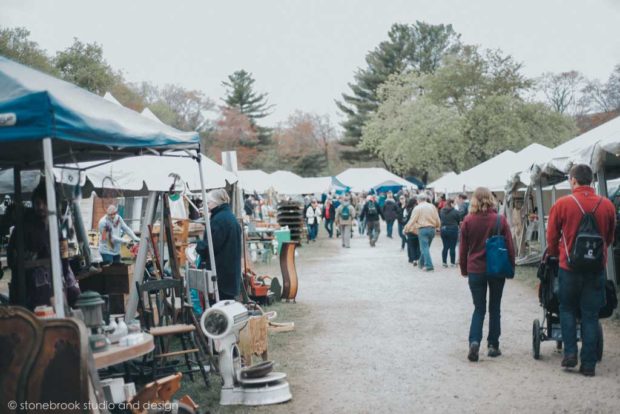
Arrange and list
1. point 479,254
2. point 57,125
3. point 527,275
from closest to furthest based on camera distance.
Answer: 1. point 57,125
2. point 479,254
3. point 527,275

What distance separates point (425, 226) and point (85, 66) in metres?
35.1

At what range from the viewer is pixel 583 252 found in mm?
6402

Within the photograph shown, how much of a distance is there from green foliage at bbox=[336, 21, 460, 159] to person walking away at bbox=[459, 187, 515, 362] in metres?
63.6

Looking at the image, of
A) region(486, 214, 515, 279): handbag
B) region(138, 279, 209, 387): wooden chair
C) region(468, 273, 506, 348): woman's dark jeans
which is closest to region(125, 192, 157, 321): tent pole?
region(138, 279, 209, 387): wooden chair

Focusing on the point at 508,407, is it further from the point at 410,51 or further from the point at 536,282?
the point at 410,51

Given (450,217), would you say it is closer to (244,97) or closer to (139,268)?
(139,268)

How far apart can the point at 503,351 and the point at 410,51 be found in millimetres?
67480

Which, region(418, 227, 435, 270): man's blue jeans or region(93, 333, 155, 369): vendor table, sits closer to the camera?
region(93, 333, 155, 369): vendor table

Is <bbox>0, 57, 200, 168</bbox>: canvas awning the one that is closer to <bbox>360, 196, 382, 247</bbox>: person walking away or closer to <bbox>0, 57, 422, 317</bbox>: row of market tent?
<bbox>0, 57, 422, 317</bbox>: row of market tent

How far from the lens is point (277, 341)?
9.07 metres

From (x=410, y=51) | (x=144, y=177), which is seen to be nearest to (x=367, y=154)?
(x=410, y=51)

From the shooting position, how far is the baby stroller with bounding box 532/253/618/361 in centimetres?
676

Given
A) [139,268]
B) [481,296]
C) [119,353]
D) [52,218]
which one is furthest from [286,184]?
[52,218]

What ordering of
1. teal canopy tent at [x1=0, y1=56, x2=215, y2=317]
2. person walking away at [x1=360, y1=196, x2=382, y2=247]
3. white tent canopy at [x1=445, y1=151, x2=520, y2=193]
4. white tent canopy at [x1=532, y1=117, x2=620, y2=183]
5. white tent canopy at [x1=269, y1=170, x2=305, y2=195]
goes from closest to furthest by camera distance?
1. teal canopy tent at [x1=0, y1=56, x2=215, y2=317]
2. white tent canopy at [x1=532, y1=117, x2=620, y2=183]
3. white tent canopy at [x1=445, y1=151, x2=520, y2=193]
4. person walking away at [x1=360, y1=196, x2=382, y2=247]
5. white tent canopy at [x1=269, y1=170, x2=305, y2=195]
